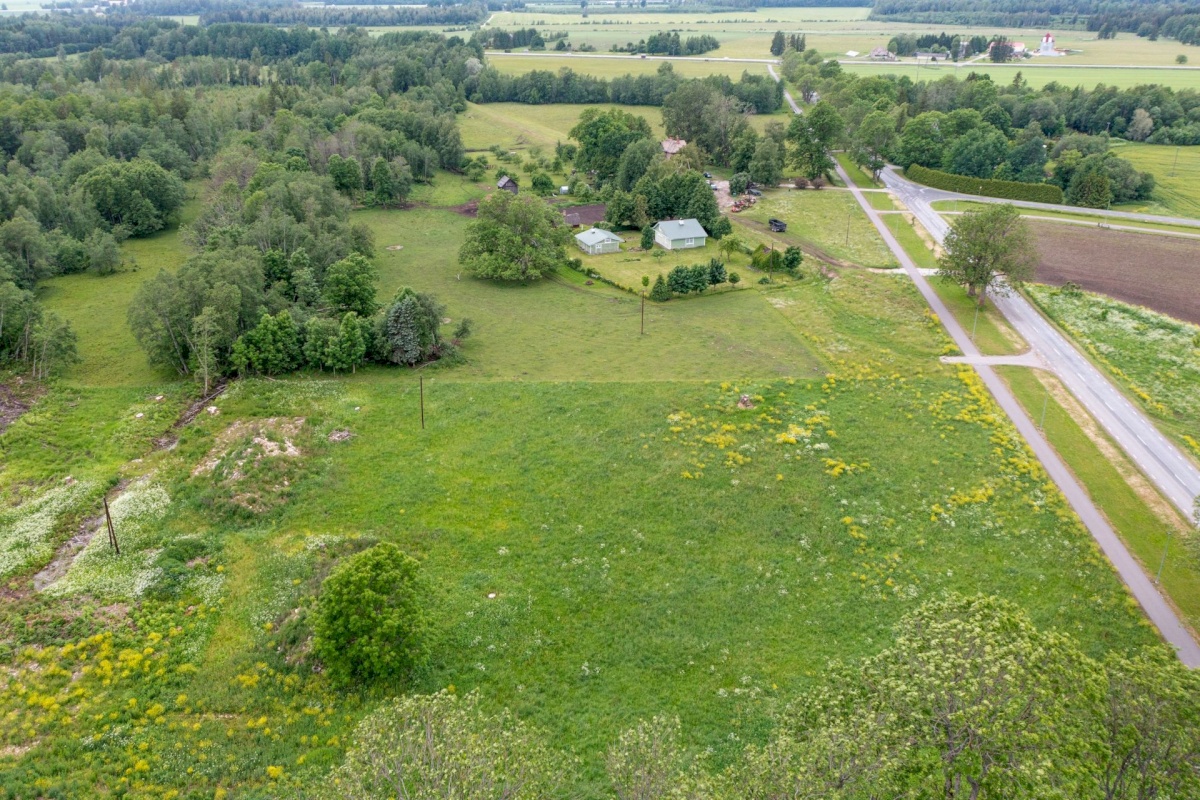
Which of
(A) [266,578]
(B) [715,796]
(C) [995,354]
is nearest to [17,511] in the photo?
(A) [266,578]

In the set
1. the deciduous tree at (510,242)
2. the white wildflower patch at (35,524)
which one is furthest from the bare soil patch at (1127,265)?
the white wildflower patch at (35,524)

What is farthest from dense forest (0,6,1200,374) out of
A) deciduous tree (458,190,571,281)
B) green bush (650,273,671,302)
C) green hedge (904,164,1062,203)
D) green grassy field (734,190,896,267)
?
green bush (650,273,671,302)

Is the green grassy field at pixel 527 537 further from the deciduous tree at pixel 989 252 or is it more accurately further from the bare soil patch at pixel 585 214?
the bare soil patch at pixel 585 214

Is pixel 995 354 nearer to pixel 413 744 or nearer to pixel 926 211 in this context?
pixel 926 211

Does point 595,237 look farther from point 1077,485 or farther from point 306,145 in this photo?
point 1077,485

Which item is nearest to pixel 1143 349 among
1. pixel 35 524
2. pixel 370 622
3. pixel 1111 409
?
pixel 1111 409

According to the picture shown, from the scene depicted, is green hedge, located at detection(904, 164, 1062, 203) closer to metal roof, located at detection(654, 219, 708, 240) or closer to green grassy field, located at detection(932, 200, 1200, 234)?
green grassy field, located at detection(932, 200, 1200, 234)
